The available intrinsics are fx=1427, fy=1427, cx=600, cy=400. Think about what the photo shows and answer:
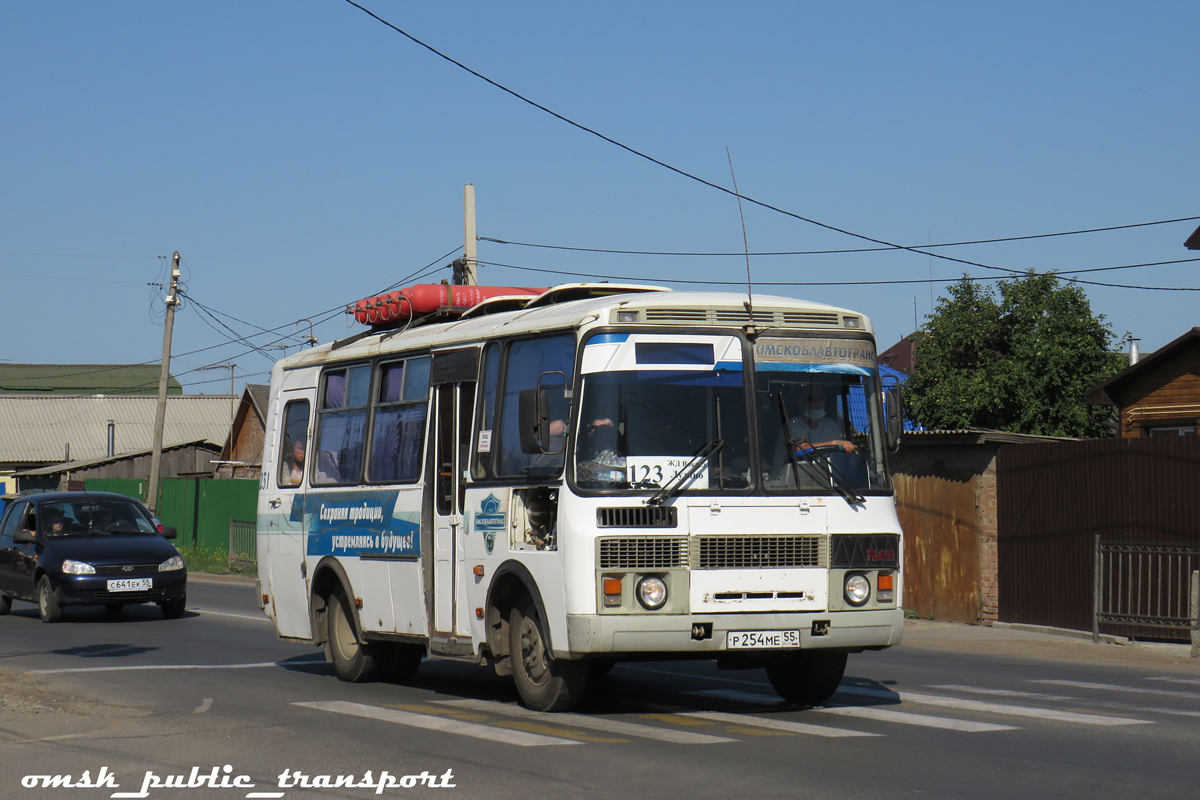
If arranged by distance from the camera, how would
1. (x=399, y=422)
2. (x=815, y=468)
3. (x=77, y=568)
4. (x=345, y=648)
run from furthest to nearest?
(x=77, y=568) < (x=345, y=648) < (x=399, y=422) < (x=815, y=468)

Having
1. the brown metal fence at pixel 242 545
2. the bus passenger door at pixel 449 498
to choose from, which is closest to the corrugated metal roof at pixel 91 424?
the brown metal fence at pixel 242 545

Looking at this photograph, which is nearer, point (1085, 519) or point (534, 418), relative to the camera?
Answer: point (534, 418)

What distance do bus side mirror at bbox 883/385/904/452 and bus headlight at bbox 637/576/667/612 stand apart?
75.7 inches

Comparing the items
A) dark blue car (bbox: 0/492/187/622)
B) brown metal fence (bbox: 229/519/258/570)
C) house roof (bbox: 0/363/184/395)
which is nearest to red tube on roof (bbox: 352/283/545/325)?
dark blue car (bbox: 0/492/187/622)

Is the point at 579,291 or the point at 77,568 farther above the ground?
the point at 579,291

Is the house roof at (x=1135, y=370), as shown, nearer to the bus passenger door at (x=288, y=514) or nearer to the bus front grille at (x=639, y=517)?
the bus passenger door at (x=288, y=514)

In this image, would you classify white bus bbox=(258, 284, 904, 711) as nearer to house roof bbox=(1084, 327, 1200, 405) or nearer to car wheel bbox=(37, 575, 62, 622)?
car wheel bbox=(37, 575, 62, 622)

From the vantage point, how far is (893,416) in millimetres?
9836

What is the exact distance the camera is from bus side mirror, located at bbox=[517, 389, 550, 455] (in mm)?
9359

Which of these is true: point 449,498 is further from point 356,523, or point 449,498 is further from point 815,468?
point 815,468

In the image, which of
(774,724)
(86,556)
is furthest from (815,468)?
(86,556)

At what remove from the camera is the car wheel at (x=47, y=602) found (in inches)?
757

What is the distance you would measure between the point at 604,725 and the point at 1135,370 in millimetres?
22795

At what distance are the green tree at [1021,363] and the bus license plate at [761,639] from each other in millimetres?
31197
